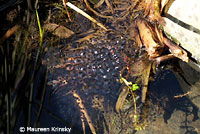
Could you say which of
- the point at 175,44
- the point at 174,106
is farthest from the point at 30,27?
the point at 174,106

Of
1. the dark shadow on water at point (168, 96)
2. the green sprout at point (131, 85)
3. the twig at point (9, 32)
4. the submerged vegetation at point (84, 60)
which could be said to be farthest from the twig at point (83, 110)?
the twig at point (9, 32)

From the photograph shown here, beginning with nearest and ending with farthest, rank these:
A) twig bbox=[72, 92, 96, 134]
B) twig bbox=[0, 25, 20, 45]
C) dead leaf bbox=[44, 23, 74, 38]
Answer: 1. twig bbox=[72, 92, 96, 134]
2. twig bbox=[0, 25, 20, 45]
3. dead leaf bbox=[44, 23, 74, 38]

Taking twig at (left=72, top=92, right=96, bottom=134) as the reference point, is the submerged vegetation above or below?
above

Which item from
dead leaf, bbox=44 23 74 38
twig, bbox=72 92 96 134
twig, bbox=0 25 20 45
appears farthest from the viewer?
dead leaf, bbox=44 23 74 38

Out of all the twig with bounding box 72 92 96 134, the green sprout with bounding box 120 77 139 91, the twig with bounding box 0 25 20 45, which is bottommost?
the twig with bounding box 72 92 96 134

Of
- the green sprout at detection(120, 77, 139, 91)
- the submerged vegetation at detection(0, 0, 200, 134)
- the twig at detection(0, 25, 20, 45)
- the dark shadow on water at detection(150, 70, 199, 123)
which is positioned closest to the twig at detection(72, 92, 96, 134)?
the submerged vegetation at detection(0, 0, 200, 134)

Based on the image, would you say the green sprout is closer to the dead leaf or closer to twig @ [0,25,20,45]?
the dead leaf

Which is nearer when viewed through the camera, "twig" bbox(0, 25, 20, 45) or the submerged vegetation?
the submerged vegetation

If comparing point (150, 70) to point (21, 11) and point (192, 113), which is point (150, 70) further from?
point (21, 11)

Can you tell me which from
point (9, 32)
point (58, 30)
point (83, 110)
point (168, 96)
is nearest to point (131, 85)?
point (168, 96)
